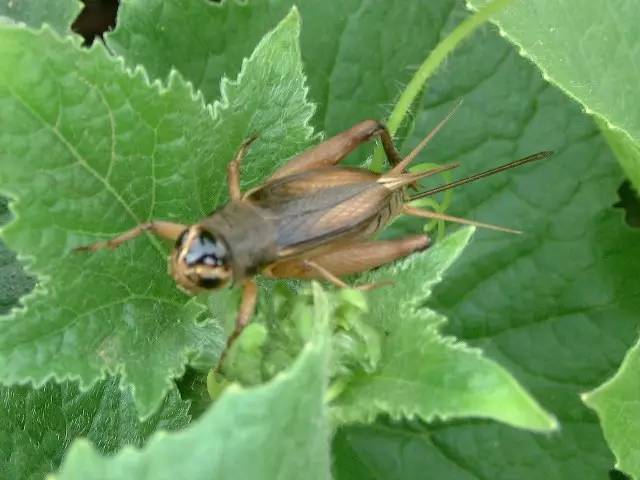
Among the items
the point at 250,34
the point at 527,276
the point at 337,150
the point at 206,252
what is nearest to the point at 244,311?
the point at 206,252

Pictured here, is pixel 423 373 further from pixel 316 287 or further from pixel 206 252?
pixel 206 252

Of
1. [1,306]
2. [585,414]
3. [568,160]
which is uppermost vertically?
[1,306]

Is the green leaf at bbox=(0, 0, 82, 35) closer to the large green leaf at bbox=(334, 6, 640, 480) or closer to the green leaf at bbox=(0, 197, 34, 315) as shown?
the green leaf at bbox=(0, 197, 34, 315)

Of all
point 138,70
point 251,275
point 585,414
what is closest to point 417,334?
point 251,275

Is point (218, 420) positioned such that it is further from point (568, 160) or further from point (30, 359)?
point (568, 160)

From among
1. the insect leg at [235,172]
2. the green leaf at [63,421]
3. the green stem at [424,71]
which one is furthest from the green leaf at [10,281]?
the green stem at [424,71]
